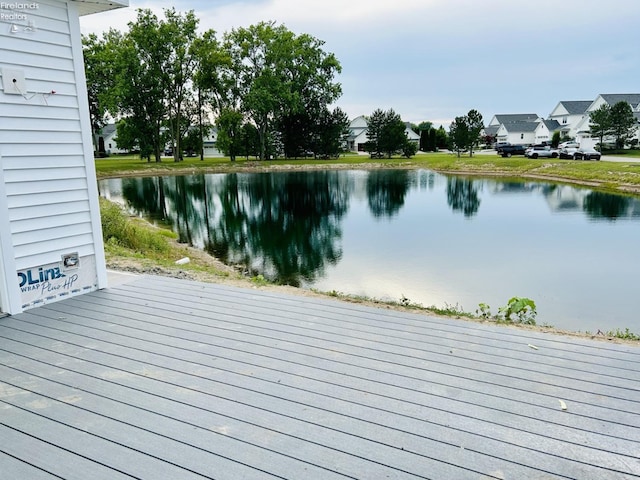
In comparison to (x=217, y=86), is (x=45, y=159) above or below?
below

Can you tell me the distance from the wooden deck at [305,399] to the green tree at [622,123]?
38668mm

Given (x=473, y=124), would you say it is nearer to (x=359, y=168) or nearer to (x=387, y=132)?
(x=387, y=132)

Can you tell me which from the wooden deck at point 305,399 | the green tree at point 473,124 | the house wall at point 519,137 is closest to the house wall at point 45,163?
the wooden deck at point 305,399

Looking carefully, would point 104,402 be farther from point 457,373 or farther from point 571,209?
point 571,209

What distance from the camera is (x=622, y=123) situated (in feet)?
112

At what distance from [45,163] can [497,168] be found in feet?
104

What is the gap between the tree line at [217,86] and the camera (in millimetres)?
32125

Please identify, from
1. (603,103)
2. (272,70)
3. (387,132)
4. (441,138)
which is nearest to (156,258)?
(272,70)

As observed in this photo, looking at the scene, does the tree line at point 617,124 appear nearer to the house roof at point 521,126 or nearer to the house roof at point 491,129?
the house roof at point 521,126

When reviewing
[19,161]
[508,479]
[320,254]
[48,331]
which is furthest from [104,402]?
[320,254]

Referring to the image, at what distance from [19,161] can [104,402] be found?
207 cm

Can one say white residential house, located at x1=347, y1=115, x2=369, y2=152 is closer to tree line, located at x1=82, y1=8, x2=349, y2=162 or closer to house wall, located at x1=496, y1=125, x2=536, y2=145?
tree line, located at x1=82, y1=8, x2=349, y2=162

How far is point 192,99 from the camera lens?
123 feet

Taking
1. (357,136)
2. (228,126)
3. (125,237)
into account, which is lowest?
(125,237)
